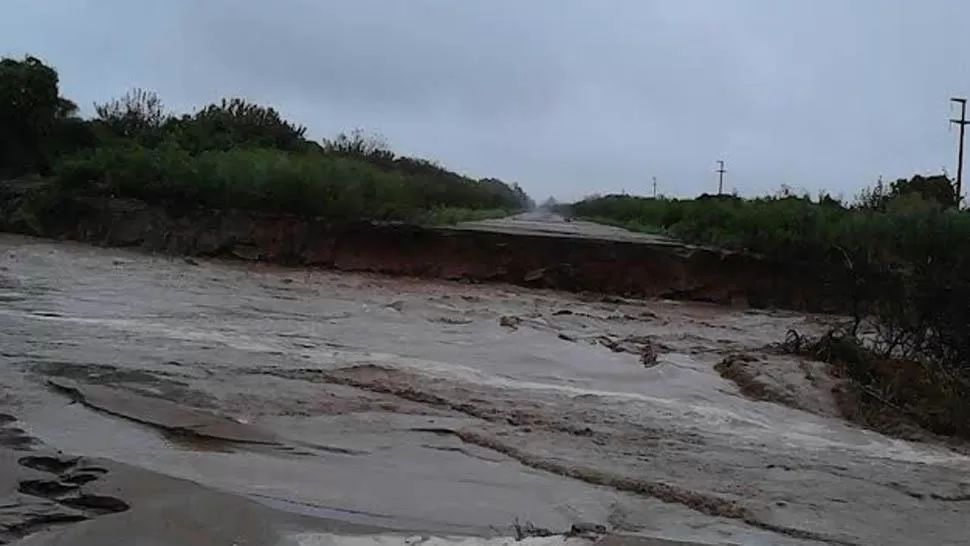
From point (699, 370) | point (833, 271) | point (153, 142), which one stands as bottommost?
point (699, 370)

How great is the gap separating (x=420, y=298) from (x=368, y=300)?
1485mm

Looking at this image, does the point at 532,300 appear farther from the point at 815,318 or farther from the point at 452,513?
the point at 452,513

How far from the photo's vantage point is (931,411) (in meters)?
12.1

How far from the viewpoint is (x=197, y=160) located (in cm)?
3366

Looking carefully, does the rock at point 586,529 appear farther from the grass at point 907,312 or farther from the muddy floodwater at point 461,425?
the grass at point 907,312

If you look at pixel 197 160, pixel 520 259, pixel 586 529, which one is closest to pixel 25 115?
pixel 197 160

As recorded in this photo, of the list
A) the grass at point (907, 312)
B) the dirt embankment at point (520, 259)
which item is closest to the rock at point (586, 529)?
the grass at point (907, 312)

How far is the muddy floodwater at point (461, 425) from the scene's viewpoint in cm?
726

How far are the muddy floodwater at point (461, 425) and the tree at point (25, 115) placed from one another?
83.7 ft

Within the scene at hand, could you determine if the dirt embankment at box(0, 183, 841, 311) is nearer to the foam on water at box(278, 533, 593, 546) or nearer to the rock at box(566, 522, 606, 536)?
the rock at box(566, 522, 606, 536)

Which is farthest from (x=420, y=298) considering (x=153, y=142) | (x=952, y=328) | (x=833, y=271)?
(x=153, y=142)

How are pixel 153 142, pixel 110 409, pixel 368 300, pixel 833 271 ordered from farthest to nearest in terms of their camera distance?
pixel 153 142 < pixel 368 300 < pixel 833 271 < pixel 110 409

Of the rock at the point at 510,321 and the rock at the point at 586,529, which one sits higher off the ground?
the rock at the point at 586,529

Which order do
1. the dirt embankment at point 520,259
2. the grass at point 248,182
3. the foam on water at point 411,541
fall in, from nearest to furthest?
the foam on water at point 411,541, the dirt embankment at point 520,259, the grass at point 248,182
